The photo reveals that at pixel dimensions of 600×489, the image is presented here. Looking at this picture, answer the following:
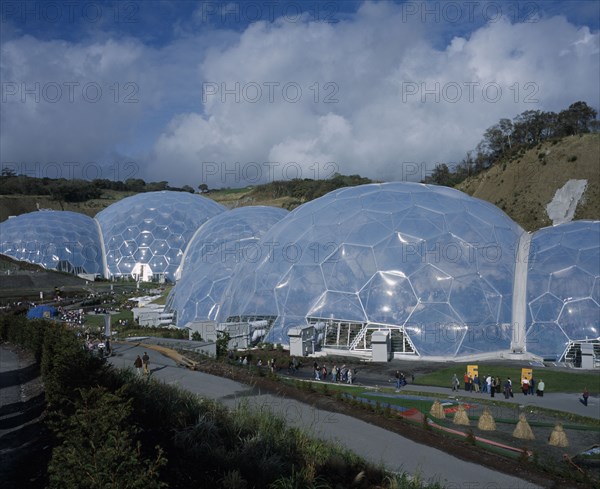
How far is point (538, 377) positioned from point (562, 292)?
234 inches

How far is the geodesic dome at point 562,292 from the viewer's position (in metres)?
23.9

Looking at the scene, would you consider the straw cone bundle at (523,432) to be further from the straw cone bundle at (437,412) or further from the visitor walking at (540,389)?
the visitor walking at (540,389)

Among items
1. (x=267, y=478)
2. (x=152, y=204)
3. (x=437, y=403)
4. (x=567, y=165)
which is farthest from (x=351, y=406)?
(x=567, y=165)

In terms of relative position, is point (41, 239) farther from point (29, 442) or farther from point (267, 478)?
point (267, 478)

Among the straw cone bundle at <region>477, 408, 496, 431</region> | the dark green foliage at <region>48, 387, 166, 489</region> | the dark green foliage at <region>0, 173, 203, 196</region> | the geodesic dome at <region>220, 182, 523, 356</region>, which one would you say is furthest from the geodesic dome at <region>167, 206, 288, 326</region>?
the dark green foliage at <region>0, 173, 203, 196</region>

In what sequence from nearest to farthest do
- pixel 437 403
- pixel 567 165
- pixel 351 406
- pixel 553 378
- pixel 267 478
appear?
pixel 267 478
pixel 351 406
pixel 437 403
pixel 553 378
pixel 567 165

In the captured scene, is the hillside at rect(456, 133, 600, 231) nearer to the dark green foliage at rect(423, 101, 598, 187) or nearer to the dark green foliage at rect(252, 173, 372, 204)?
the dark green foliage at rect(423, 101, 598, 187)

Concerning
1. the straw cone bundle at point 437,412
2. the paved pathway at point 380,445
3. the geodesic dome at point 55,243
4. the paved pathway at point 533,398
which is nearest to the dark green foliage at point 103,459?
the paved pathway at point 380,445

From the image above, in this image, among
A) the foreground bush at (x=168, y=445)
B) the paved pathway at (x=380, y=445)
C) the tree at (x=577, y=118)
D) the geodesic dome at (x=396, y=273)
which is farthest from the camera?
the tree at (x=577, y=118)

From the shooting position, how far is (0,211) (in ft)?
344

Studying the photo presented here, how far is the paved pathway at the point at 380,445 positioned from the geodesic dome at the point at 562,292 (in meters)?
16.4

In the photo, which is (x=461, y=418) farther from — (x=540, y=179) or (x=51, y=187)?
(x=51, y=187)

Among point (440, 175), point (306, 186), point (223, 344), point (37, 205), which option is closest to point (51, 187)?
point (37, 205)

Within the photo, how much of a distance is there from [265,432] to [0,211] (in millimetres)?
113207
